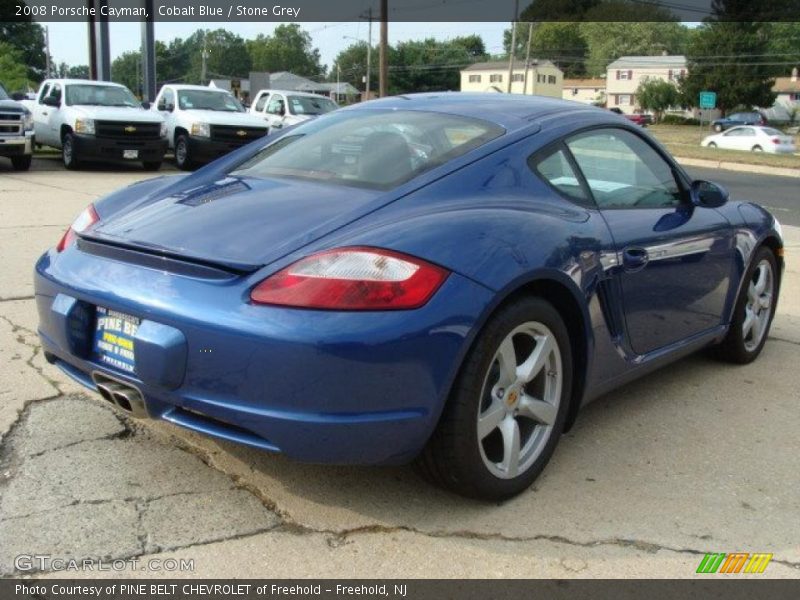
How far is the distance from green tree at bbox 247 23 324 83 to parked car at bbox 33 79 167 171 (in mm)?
131508

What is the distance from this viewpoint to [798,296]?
21.9 feet

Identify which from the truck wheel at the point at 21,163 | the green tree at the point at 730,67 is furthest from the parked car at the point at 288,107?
the green tree at the point at 730,67

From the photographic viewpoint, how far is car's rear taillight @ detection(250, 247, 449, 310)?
8.19 feet

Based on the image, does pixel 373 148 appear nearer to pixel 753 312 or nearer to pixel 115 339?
pixel 115 339

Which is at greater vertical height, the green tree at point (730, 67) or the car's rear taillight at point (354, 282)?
the green tree at point (730, 67)

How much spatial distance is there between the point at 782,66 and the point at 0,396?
8537 cm

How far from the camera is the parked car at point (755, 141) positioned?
3275 centimetres

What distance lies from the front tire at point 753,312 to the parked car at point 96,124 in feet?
46.3

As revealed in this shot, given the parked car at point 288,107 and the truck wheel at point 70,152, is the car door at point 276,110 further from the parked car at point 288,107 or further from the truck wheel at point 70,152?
the truck wheel at point 70,152

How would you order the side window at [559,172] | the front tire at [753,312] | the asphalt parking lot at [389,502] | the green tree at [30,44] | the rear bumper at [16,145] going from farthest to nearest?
the green tree at [30,44] < the rear bumper at [16,145] < the front tire at [753,312] < the side window at [559,172] < the asphalt parking lot at [389,502]

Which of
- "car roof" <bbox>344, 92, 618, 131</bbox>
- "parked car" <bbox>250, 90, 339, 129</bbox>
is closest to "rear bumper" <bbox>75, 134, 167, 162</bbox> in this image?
"parked car" <bbox>250, 90, 339, 129</bbox>

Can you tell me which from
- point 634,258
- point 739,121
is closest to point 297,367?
point 634,258

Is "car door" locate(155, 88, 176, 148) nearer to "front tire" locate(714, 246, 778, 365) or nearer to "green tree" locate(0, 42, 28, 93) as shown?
"front tire" locate(714, 246, 778, 365)
